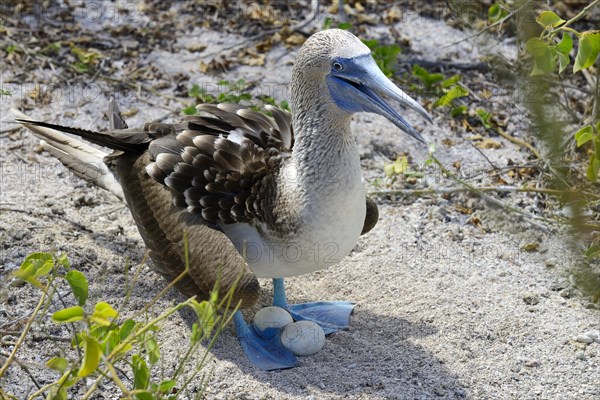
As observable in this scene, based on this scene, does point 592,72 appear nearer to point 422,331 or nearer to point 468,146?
point 468,146

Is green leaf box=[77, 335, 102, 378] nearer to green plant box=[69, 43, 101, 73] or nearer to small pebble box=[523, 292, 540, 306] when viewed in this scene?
small pebble box=[523, 292, 540, 306]

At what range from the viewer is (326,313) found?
16.9 ft

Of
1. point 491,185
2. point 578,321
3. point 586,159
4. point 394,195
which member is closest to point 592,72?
point 586,159

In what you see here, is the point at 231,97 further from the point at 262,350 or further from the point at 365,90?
the point at 262,350

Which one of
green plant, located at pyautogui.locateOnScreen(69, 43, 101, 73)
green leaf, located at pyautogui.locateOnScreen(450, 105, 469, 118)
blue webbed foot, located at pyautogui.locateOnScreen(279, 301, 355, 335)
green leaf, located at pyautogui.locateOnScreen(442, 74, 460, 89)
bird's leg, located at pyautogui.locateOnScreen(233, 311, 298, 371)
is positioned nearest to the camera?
bird's leg, located at pyautogui.locateOnScreen(233, 311, 298, 371)

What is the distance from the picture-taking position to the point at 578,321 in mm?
5098

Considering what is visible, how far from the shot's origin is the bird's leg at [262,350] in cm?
473

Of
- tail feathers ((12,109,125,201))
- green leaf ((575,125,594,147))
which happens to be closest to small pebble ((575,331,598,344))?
green leaf ((575,125,594,147))

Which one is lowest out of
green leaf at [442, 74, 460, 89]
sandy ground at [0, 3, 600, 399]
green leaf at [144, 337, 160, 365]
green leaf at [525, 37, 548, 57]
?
sandy ground at [0, 3, 600, 399]

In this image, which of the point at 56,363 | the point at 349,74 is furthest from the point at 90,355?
the point at 349,74

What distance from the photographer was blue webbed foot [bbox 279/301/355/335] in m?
5.11

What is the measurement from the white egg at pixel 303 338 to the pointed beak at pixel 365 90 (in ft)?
4.01

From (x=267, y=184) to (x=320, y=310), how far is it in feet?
3.01

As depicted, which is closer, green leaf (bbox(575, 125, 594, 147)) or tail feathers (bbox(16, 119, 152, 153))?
green leaf (bbox(575, 125, 594, 147))
